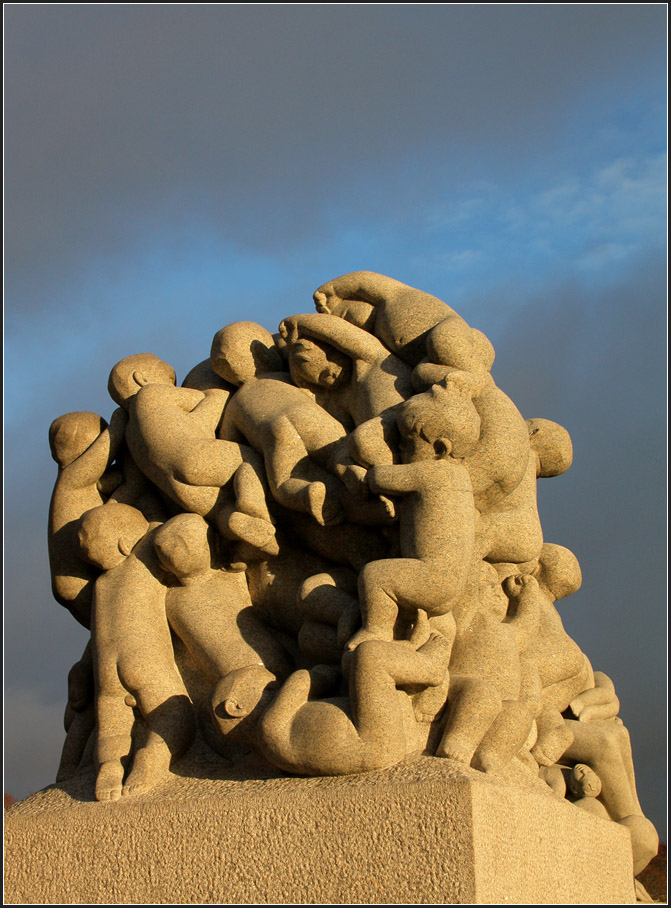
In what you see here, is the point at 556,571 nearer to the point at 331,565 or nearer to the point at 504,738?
the point at 331,565

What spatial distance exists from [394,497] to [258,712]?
1260mm

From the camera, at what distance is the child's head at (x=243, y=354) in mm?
6418

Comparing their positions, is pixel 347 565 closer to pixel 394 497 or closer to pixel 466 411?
pixel 394 497

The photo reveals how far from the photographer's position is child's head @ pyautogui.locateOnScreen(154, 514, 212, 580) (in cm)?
563

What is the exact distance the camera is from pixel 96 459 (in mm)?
6367

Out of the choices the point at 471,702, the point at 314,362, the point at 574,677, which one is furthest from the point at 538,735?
the point at 314,362

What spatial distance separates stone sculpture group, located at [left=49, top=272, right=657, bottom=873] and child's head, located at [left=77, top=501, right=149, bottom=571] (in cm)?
1

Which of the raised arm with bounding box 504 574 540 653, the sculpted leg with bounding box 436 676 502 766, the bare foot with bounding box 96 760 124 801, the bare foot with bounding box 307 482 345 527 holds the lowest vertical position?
the bare foot with bounding box 96 760 124 801

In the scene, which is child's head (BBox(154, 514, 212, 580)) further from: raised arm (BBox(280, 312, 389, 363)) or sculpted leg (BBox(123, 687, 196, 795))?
raised arm (BBox(280, 312, 389, 363))

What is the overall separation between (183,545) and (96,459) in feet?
3.56

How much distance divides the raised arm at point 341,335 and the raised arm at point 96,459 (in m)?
1.30

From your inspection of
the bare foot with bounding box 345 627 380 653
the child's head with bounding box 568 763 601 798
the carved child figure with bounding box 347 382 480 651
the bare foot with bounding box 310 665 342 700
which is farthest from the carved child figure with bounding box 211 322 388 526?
the child's head with bounding box 568 763 601 798

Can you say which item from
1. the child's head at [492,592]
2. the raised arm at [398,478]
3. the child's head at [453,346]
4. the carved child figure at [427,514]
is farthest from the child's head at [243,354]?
the child's head at [492,592]

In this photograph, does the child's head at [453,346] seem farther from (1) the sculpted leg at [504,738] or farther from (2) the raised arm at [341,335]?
(1) the sculpted leg at [504,738]
